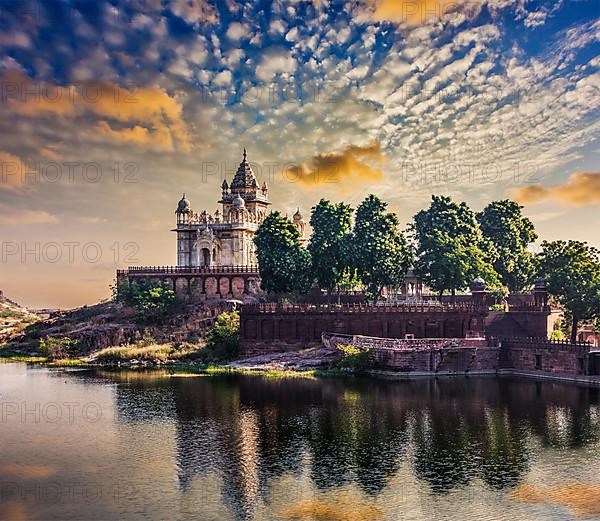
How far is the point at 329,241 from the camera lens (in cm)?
8112

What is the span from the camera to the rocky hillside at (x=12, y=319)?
3900 inches

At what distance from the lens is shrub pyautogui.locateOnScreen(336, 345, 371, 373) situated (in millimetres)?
66438

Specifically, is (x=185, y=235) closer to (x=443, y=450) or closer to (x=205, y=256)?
(x=205, y=256)

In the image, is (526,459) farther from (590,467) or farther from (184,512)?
(184,512)

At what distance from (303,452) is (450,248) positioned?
47.5 metres

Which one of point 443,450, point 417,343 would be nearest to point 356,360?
point 417,343

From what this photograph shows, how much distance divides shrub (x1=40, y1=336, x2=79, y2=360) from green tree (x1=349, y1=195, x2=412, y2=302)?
122 ft

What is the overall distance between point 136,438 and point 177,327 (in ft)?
158

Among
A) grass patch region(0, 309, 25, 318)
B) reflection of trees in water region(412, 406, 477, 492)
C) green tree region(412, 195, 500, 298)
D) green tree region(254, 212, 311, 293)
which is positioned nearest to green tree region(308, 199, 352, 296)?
green tree region(254, 212, 311, 293)

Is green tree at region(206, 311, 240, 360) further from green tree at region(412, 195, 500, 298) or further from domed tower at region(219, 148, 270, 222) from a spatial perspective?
domed tower at region(219, 148, 270, 222)

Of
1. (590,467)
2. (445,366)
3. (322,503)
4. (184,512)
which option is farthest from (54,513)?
(445,366)

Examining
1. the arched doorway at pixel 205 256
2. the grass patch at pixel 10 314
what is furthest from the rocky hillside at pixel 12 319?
the arched doorway at pixel 205 256

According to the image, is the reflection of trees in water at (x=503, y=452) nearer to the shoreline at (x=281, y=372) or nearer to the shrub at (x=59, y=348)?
the shoreline at (x=281, y=372)

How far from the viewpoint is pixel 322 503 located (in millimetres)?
30312
